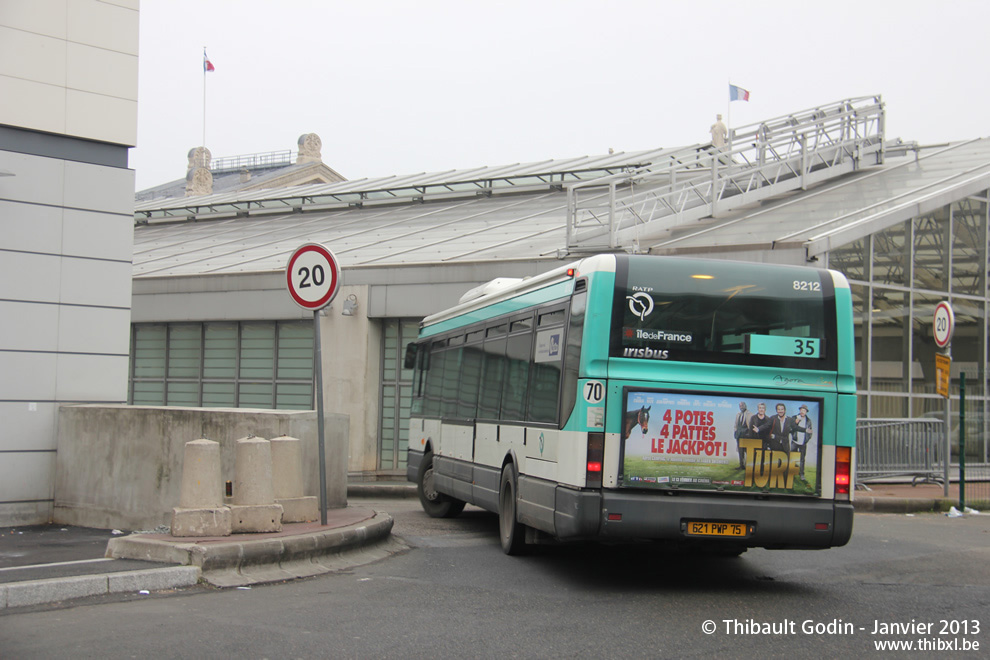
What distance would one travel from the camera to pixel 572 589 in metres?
8.64

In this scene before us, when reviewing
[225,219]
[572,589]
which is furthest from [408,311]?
[225,219]

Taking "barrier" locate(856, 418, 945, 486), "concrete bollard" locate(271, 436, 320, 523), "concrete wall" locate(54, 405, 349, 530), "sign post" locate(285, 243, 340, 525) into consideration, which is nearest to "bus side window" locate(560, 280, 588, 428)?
"sign post" locate(285, 243, 340, 525)

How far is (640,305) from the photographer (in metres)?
8.71

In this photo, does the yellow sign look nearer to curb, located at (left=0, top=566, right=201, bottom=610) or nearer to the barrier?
the barrier

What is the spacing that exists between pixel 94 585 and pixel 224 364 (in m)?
15.2

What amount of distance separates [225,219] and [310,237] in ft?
25.4

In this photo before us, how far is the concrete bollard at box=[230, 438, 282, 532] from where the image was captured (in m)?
9.65

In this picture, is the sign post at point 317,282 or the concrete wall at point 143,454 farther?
the concrete wall at point 143,454

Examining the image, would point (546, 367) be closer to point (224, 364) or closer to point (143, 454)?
point (143, 454)

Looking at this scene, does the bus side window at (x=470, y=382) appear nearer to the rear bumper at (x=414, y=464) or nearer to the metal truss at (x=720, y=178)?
the rear bumper at (x=414, y=464)

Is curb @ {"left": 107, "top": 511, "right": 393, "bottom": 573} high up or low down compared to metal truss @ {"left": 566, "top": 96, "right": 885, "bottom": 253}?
down

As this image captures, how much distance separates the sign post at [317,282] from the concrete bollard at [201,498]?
125cm

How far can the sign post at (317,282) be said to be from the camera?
10.6 m

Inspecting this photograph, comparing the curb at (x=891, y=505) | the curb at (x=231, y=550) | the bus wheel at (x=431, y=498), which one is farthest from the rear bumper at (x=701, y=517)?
the curb at (x=891, y=505)
